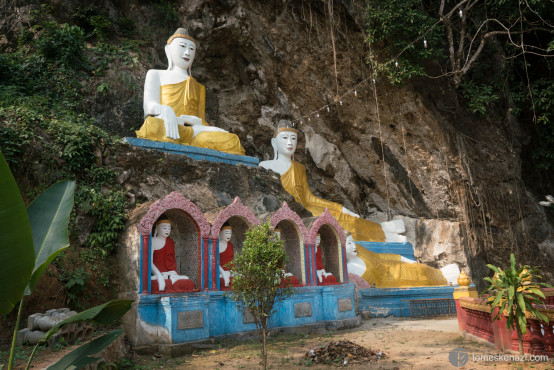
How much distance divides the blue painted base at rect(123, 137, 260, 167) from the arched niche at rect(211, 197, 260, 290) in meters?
2.33

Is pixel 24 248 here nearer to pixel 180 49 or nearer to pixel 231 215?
pixel 231 215

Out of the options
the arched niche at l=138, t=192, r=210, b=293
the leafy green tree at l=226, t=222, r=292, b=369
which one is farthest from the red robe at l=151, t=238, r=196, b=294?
the leafy green tree at l=226, t=222, r=292, b=369

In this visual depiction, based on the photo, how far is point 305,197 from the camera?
14.9m

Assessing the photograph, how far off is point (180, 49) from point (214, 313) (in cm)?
819

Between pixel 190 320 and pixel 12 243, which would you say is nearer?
pixel 12 243

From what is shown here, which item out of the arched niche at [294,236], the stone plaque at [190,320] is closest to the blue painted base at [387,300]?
the arched niche at [294,236]

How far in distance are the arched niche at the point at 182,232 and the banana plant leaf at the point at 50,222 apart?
14.3ft

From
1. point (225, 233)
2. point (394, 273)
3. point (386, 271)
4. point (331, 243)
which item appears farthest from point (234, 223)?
point (394, 273)

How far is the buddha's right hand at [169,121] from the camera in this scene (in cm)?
1110

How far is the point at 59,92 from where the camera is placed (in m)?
12.4

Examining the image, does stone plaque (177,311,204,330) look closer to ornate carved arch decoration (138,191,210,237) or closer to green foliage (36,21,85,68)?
ornate carved arch decoration (138,191,210,237)

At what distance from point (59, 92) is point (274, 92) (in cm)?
704

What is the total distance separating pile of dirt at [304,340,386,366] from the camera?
5938 mm

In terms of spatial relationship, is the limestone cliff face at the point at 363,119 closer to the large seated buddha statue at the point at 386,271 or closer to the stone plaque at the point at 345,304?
the large seated buddha statue at the point at 386,271
